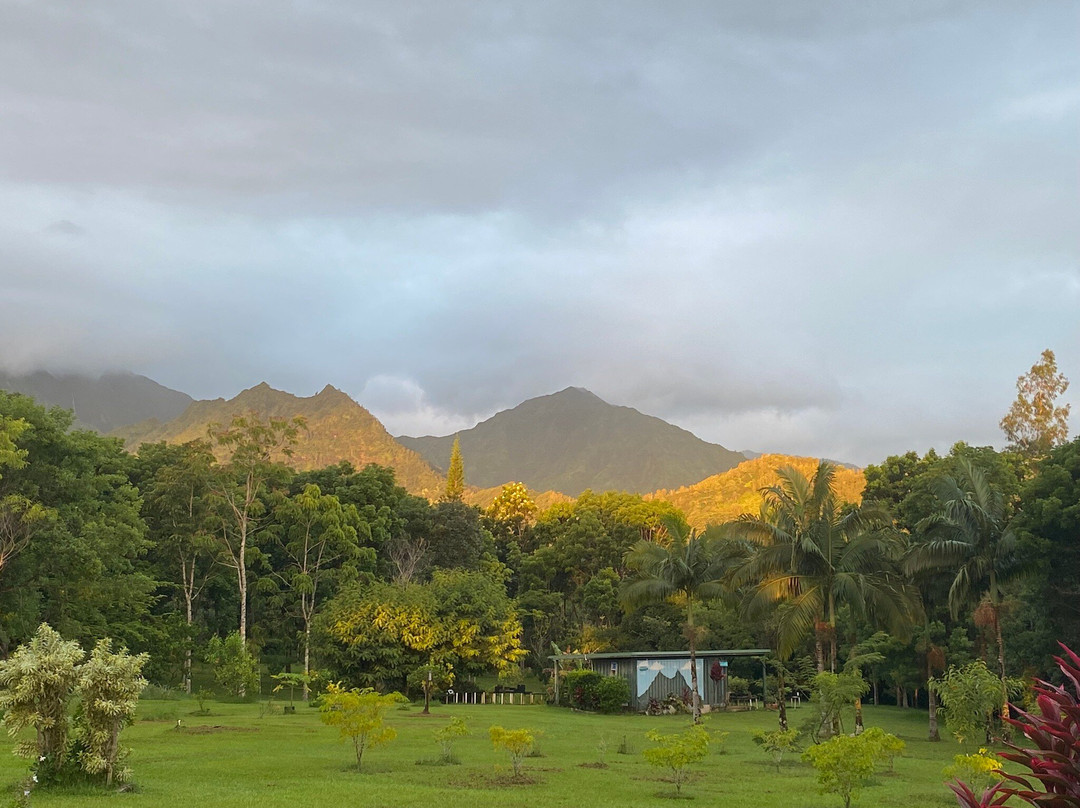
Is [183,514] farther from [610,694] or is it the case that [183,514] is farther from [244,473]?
[610,694]

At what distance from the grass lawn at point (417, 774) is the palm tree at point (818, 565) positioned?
Result: 3927mm

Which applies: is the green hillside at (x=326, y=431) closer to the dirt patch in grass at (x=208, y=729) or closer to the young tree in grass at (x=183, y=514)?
the young tree in grass at (x=183, y=514)

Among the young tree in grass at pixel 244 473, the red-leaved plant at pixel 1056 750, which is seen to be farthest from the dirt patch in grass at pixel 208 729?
the red-leaved plant at pixel 1056 750

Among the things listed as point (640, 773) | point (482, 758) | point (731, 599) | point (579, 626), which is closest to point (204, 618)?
point (579, 626)

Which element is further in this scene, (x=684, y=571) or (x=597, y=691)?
(x=597, y=691)

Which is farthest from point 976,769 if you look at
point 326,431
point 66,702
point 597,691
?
point 326,431

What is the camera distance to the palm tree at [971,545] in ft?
93.2

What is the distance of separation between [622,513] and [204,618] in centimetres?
2699

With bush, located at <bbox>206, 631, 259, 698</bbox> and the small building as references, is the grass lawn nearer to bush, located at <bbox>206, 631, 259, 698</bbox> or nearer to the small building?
bush, located at <bbox>206, 631, 259, 698</bbox>

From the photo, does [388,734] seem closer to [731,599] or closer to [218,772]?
[218,772]

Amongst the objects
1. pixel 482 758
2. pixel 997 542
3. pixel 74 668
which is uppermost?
pixel 997 542

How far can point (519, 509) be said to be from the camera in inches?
2960

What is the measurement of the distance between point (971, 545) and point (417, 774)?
19.9 meters

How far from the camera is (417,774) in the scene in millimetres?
17078
